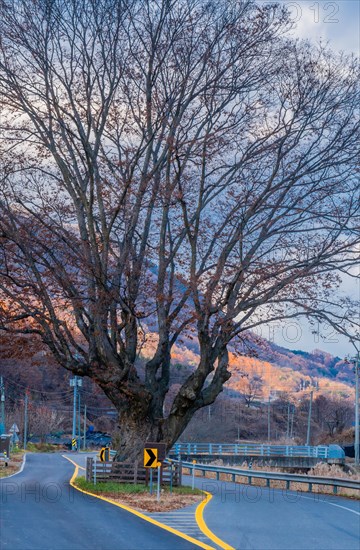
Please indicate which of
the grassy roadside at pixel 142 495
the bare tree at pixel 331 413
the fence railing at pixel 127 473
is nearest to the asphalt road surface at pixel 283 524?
the grassy roadside at pixel 142 495

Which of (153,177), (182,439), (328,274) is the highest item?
(153,177)

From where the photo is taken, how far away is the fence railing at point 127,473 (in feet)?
87.3

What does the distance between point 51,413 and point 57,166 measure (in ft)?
A: 258

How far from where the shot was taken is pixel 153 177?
26.5 m

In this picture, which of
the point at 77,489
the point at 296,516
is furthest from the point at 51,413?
the point at 296,516

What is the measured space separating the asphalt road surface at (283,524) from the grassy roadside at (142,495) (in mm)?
836

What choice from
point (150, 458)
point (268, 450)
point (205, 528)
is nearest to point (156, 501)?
point (150, 458)

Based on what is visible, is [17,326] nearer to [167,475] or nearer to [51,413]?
[167,475]

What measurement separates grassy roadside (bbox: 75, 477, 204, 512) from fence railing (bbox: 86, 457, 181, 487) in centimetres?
31

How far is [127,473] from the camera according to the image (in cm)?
2686

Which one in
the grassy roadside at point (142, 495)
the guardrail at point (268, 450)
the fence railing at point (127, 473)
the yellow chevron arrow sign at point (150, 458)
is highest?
the yellow chevron arrow sign at point (150, 458)

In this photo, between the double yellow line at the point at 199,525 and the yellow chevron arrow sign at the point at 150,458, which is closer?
the double yellow line at the point at 199,525

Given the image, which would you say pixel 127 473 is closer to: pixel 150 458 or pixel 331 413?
pixel 150 458

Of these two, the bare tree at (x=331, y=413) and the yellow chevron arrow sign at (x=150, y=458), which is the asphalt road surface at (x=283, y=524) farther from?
the bare tree at (x=331, y=413)
